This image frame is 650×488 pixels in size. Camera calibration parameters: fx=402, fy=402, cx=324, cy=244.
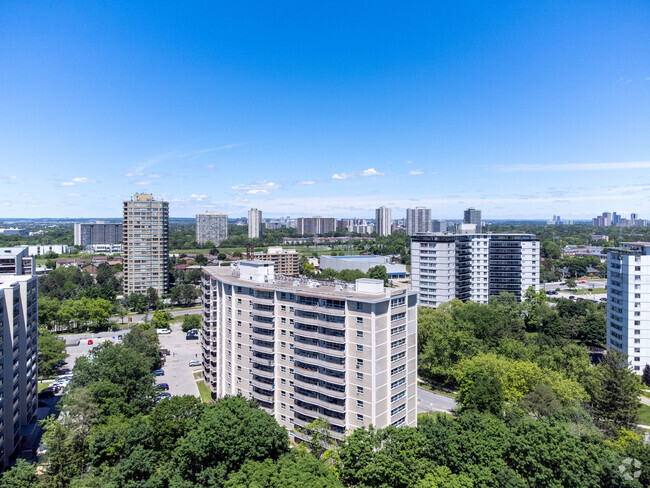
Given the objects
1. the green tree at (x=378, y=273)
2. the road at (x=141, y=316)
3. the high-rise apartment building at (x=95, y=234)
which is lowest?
the road at (x=141, y=316)

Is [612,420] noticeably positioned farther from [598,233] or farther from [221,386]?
[598,233]

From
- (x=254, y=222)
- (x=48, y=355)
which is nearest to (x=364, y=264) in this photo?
(x=48, y=355)

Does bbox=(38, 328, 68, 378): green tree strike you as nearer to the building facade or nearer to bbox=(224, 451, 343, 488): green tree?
bbox=(224, 451, 343, 488): green tree

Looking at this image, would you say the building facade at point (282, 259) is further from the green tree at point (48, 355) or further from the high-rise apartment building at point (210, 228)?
the high-rise apartment building at point (210, 228)

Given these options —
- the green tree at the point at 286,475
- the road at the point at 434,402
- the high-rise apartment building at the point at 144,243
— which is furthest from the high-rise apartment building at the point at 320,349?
the high-rise apartment building at the point at 144,243

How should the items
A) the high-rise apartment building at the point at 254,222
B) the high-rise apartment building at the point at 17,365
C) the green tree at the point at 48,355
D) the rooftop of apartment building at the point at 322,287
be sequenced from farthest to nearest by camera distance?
the high-rise apartment building at the point at 254,222
the green tree at the point at 48,355
the rooftop of apartment building at the point at 322,287
the high-rise apartment building at the point at 17,365

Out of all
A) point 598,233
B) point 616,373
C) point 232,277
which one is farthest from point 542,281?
point 598,233
